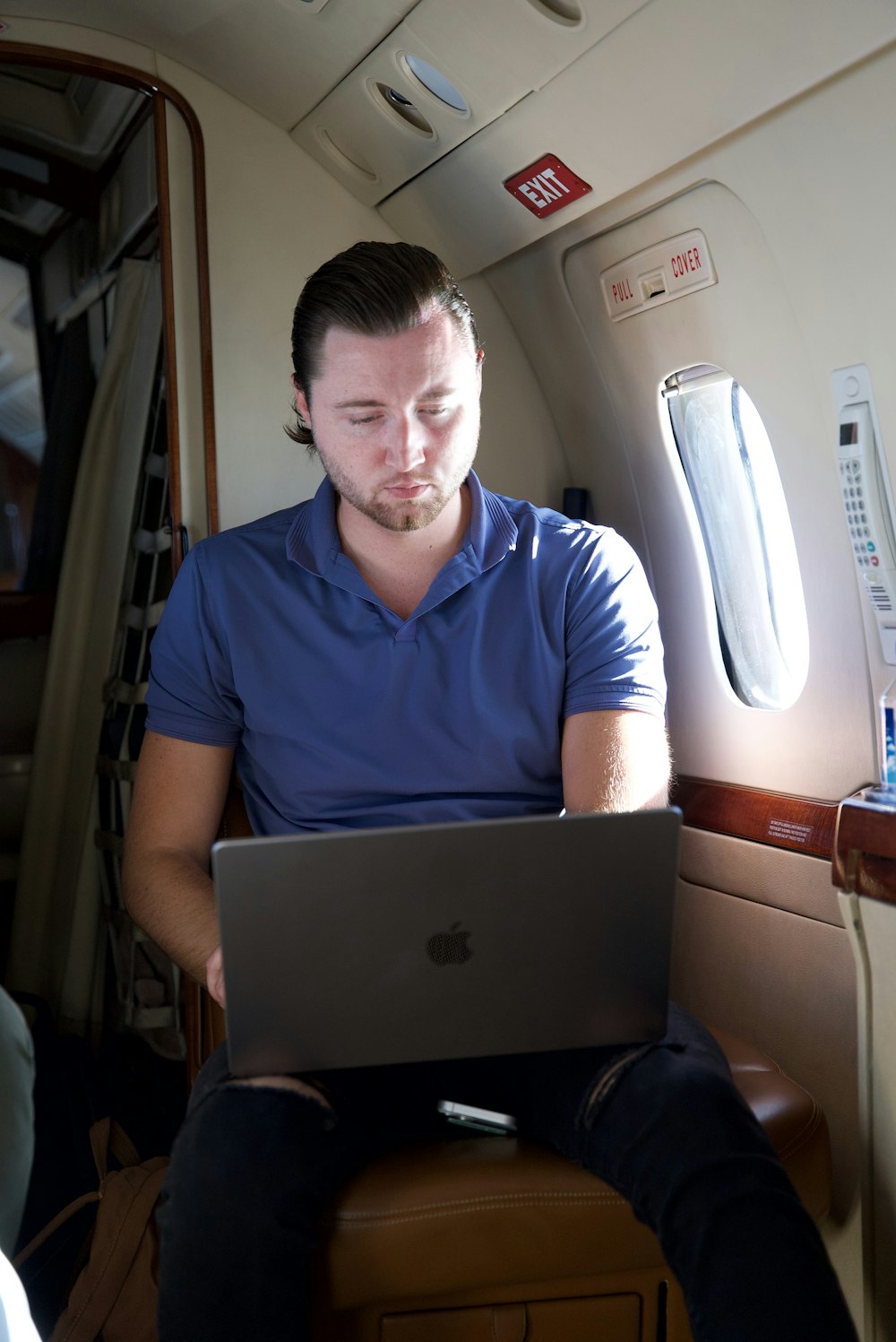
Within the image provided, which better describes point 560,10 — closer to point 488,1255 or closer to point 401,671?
point 401,671

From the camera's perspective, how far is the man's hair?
2.02m

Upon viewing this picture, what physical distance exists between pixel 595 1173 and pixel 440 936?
1.51ft

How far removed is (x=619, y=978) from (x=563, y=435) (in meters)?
1.74

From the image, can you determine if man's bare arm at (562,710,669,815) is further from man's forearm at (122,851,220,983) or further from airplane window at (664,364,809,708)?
man's forearm at (122,851,220,983)

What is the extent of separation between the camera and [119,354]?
322 cm

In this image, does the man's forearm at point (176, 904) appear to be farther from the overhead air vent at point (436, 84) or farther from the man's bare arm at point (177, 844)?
the overhead air vent at point (436, 84)

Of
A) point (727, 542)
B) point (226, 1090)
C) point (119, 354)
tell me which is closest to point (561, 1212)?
point (226, 1090)

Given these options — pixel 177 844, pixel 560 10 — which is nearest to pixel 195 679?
pixel 177 844

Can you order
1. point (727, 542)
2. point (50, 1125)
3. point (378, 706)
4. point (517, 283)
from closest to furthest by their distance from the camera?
point (378, 706) < point (727, 542) < point (517, 283) < point (50, 1125)

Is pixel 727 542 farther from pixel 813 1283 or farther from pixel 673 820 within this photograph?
pixel 813 1283

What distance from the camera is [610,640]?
203 centimetres

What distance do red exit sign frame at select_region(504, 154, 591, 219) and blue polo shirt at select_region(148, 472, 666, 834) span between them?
64 cm

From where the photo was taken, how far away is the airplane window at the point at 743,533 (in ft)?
7.72

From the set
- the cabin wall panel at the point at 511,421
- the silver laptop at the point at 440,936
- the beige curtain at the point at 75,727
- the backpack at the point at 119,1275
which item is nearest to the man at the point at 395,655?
the silver laptop at the point at 440,936
